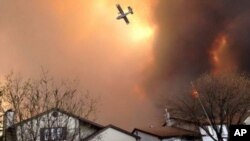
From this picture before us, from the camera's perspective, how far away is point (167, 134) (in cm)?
5922

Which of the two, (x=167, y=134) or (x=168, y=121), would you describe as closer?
(x=167, y=134)

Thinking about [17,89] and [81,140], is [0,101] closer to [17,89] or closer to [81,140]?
[17,89]

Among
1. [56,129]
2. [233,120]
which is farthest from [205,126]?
[56,129]

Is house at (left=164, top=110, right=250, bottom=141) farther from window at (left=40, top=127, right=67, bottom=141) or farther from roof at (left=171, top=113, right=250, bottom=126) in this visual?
window at (left=40, top=127, right=67, bottom=141)

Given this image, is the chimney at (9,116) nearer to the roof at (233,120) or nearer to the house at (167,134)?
the house at (167,134)

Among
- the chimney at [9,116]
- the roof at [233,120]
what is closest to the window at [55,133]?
the chimney at [9,116]

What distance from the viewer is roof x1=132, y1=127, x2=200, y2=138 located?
2317 inches

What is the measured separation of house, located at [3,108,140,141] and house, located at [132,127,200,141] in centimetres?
1133


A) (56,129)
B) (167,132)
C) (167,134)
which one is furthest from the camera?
(167,132)

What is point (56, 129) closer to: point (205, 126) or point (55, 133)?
point (55, 133)

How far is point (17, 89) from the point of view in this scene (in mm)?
32406

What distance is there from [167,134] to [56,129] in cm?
2690

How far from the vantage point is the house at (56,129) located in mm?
32719

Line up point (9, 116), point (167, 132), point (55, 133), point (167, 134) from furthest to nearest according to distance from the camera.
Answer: point (167, 132), point (167, 134), point (9, 116), point (55, 133)
